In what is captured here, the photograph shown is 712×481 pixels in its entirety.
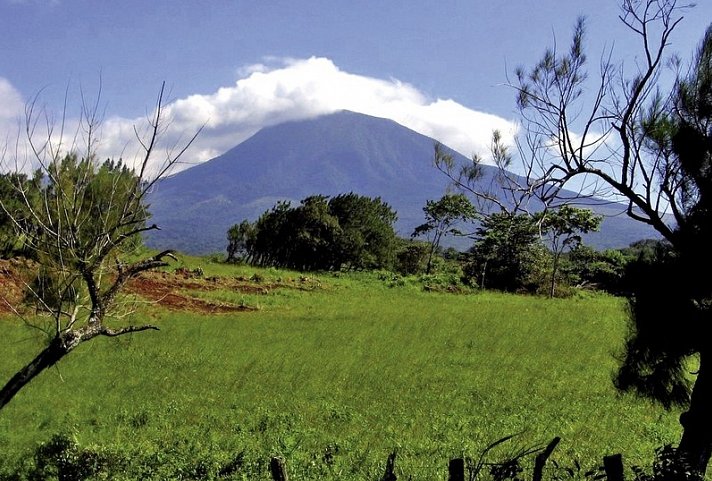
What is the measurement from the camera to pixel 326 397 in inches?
493

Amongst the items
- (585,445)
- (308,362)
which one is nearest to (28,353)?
(308,362)

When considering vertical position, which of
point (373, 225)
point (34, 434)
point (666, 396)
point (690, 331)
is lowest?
point (34, 434)

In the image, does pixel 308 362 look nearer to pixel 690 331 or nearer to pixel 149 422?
pixel 149 422

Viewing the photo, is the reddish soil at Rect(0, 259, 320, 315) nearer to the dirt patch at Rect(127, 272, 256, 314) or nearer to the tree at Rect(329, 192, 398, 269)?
the dirt patch at Rect(127, 272, 256, 314)

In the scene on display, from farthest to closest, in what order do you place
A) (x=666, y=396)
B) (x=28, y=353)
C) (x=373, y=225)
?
1. (x=373, y=225)
2. (x=28, y=353)
3. (x=666, y=396)

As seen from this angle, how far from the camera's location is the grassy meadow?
873cm

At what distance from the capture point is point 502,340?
1917 cm

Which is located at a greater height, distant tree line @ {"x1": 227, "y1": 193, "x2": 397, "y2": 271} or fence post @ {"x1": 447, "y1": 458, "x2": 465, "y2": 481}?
distant tree line @ {"x1": 227, "y1": 193, "x2": 397, "y2": 271}

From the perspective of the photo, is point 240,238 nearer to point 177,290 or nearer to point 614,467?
point 177,290

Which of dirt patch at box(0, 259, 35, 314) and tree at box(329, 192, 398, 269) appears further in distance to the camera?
tree at box(329, 192, 398, 269)

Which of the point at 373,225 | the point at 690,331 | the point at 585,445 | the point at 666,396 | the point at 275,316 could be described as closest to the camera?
the point at 690,331

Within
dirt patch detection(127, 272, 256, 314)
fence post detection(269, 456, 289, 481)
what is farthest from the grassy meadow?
fence post detection(269, 456, 289, 481)

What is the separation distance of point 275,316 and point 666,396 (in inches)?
689

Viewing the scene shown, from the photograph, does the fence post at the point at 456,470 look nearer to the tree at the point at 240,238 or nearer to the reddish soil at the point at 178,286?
the reddish soil at the point at 178,286
